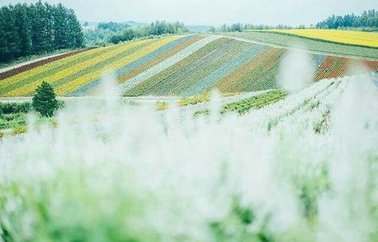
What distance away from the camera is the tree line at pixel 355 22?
37469mm

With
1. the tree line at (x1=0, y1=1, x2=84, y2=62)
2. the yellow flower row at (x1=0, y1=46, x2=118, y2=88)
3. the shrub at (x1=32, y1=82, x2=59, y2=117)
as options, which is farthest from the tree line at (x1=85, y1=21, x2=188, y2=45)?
the shrub at (x1=32, y1=82, x2=59, y2=117)

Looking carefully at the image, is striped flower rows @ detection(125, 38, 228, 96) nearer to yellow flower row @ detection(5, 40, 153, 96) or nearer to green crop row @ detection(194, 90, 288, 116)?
yellow flower row @ detection(5, 40, 153, 96)

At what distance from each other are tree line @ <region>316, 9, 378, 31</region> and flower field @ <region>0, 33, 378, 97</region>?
12513mm

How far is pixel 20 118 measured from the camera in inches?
476

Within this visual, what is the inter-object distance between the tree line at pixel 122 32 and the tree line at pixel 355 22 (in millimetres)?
18893

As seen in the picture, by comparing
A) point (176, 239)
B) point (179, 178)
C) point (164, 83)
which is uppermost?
point (179, 178)

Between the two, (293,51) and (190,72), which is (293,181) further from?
(293,51)

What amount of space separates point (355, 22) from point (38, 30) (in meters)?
33.1

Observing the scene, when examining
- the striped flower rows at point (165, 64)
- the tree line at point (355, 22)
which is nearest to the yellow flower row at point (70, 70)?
the striped flower rows at point (165, 64)

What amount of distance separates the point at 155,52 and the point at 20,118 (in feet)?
67.1

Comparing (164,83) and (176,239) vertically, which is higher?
(176,239)

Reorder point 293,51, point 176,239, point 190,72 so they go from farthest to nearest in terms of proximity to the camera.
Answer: point 293,51 → point 190,72 → point 176,239

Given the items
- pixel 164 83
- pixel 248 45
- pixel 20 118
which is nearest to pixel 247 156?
pixel 20 118

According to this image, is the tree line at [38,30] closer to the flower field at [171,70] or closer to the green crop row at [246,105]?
the flower field at [171,70]
